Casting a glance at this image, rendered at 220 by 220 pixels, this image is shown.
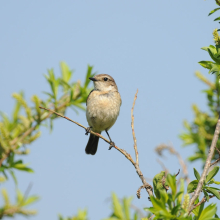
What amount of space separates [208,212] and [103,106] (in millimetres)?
5104

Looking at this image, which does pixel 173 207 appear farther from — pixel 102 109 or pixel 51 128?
pixel 102 109

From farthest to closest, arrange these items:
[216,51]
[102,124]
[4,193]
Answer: [102,124] → [4,193] → [216,51]

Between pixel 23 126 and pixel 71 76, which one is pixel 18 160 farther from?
pixel 71 76

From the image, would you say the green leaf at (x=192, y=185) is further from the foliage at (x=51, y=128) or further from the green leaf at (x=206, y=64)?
the green leaf at (x=206, y=64)

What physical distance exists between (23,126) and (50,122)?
65 cm

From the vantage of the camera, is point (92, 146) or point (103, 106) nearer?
point (103, 106)

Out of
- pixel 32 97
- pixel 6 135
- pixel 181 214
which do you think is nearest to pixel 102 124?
pixel 32 97

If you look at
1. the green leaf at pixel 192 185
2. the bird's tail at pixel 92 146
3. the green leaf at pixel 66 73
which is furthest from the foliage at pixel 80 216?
the bird's tail at pixel 92 146

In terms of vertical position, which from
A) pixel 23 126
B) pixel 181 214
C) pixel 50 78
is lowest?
pixel 181 214

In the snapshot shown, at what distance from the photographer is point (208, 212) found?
2.38 m

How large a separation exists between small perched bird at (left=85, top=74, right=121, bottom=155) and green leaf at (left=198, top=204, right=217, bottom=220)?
4859mm

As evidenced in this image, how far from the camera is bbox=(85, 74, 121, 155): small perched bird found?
291 inches

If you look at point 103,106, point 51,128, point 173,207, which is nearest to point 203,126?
point 103,106

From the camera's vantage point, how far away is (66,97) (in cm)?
474
